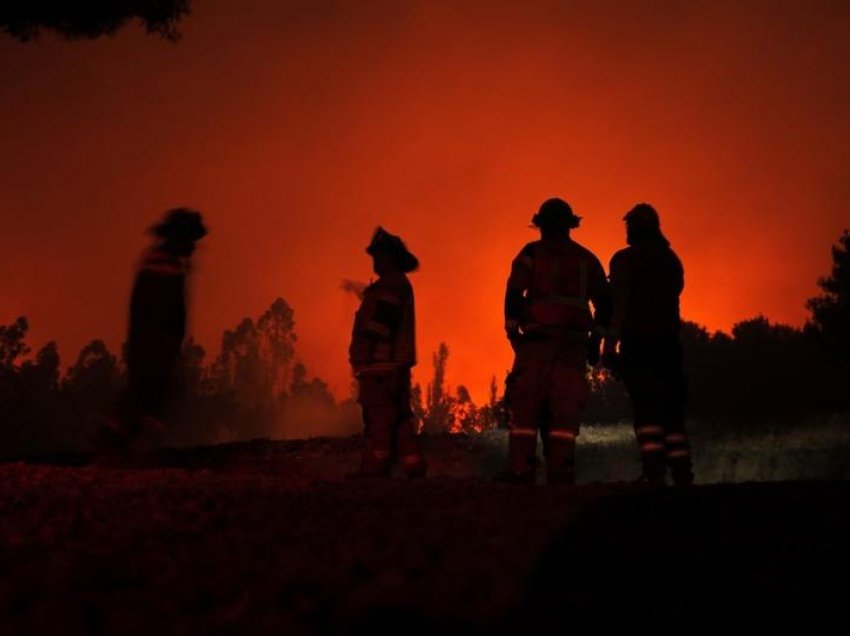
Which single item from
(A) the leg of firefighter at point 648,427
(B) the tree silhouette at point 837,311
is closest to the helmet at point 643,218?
(A) the leg of firefighter at point 648,427

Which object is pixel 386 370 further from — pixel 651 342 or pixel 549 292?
pixel 651 342

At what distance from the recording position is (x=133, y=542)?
3.45 metres

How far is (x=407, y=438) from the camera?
7977mm

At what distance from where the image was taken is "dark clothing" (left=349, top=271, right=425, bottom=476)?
25.9ft

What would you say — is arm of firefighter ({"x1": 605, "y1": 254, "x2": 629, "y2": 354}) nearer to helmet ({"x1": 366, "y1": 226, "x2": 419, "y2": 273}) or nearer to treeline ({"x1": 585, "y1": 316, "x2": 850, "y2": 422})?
helmet ({"x1": 366, "y1": 226, "x2": 419, "y2": 273})

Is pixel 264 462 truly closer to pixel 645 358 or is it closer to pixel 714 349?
pixel 645 358

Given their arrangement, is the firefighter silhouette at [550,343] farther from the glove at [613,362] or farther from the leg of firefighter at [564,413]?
the glove at [613,362]

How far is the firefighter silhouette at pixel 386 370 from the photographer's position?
7906 millimetres

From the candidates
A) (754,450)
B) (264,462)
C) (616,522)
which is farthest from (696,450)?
(616,522)

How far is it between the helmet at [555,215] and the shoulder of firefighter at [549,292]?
188mm

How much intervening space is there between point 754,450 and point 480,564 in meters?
12.6

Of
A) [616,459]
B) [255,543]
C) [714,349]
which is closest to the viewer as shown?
[255,543]

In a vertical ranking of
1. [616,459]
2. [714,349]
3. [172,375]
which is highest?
[714,349]

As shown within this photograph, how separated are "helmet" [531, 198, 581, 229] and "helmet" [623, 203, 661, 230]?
2.33ft
